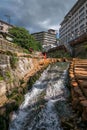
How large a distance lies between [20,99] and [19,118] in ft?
6.92

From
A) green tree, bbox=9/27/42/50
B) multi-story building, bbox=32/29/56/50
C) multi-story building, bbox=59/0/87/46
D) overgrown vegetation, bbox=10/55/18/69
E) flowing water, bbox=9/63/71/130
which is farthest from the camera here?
multi-story building, bbox=32/29/56/50

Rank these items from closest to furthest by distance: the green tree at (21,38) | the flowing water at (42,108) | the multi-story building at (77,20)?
the flowing water at (42,108) → the green tree at (21,38) → the multi-story building at (77,20)

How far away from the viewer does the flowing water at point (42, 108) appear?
8.98m

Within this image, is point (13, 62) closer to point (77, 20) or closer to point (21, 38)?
point (21, 38)

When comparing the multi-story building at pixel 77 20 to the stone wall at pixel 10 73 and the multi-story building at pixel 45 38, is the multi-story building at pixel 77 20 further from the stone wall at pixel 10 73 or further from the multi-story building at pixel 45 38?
the multi-story building at pixel 45 38

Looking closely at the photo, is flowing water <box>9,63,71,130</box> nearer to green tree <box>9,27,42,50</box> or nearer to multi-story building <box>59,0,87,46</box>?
green tree <box>9,27,42,50</box>

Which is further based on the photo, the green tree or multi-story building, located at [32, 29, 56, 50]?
multi-story building, located at [32, 29, 56, 50]

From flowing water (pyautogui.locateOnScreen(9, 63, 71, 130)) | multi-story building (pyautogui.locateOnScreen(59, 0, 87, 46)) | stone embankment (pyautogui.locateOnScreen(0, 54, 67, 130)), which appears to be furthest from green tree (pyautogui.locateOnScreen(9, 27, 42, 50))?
flowing water (pyautogui.locateOnScreen(9, 63, 71, 130))

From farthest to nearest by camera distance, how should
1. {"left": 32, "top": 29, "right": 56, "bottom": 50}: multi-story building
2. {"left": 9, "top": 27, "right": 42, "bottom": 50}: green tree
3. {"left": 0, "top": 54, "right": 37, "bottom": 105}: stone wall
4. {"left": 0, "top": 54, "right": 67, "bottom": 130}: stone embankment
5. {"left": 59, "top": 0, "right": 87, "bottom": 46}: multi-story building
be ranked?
{"left": 32, "top": 29, "right": 56, "bottom": 50}: multi-story building → {"left": 59, "top": 0, "right": 87, "bottom": 46}: multi-story building → {"left": 9, "top": 27, "right": 42, "bottom": 50}: green tree → {"left": 0, "top": 54, "right": 37, "bottom": 105}: stone wall → {"left": 0, "top": 54, "right": 67, "bottom": 130}: stone embankment

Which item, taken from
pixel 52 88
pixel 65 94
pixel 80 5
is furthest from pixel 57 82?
pixel 80 5

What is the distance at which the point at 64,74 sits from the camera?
618 inches

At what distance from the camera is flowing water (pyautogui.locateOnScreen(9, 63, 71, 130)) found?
8.98 m

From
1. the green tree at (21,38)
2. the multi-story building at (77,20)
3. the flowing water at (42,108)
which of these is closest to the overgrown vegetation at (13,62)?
the flowing water at (42,108)

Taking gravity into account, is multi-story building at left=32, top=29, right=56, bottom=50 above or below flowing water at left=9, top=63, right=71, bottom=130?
above
